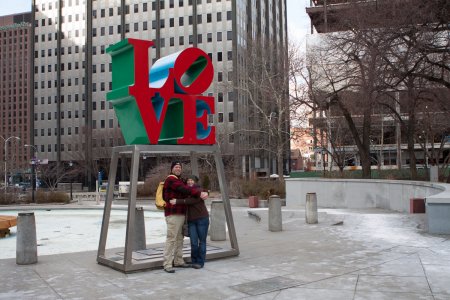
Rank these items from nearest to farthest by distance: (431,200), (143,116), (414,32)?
(143,116) → (431,200) → (414,32)

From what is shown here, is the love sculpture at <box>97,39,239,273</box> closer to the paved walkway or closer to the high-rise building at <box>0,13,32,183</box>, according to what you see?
Answer: the paved walkway

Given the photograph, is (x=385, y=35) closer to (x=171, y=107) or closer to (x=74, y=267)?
(x=171, y=107)

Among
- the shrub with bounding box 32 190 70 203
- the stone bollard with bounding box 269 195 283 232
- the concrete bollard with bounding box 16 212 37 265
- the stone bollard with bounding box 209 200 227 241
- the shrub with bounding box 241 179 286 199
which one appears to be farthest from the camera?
the shrub with bounding box 32 190 70 203

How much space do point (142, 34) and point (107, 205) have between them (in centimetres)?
7831

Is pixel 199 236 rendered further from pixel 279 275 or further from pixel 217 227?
pixel 217 227

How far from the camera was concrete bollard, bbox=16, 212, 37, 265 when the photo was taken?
29.0 ft

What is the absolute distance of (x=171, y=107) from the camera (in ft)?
30.4

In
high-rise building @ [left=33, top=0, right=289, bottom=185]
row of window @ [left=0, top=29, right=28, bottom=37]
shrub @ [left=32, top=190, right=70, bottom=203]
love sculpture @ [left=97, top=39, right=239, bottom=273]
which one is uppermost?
row of window @ [left=0, top=29, right=28, bottom=37]

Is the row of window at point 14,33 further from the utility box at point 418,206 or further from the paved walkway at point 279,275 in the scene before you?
the paved walkway at point 279,275

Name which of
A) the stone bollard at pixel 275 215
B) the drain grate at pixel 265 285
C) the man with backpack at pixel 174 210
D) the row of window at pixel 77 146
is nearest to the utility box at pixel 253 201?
the stone bollard at pixel 275 215

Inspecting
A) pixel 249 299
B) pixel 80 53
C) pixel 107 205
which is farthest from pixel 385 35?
pixel 80 53

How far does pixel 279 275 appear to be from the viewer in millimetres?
7508

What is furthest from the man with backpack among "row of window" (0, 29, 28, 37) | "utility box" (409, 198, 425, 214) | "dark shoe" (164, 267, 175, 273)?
"row of window" (0, 29, 28, 37)

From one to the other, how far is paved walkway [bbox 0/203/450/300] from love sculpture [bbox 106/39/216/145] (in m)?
2.53
